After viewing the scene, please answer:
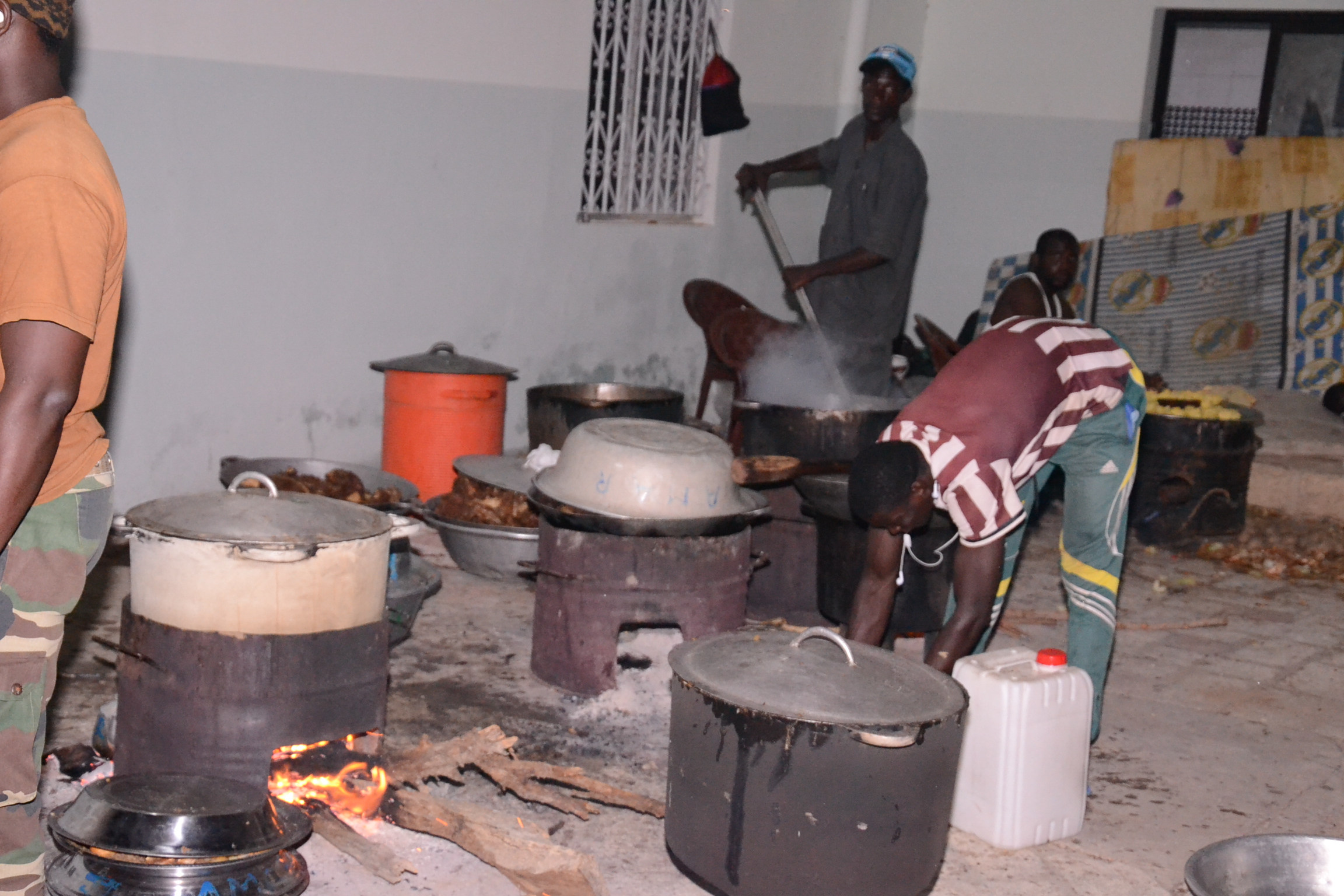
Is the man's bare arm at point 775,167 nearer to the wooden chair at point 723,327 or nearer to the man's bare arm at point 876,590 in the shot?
the wooden chair at point 723,327

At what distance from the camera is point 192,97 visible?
6137 millimetres

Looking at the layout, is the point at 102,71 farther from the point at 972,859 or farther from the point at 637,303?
the point at 972,859

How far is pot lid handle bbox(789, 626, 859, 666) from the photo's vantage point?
323 cm

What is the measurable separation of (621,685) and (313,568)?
169cm

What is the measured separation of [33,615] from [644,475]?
2.33 meters

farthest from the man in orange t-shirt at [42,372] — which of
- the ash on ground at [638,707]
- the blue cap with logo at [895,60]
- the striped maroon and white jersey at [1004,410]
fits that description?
the blue cap with logo at [895,60]

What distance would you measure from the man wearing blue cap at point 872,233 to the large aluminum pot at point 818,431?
1.24 metres

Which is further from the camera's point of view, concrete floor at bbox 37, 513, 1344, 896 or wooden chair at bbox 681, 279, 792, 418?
wooden chair at bbox 681, 279, 792, 418

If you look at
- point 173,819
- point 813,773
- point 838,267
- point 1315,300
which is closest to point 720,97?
point 838,267

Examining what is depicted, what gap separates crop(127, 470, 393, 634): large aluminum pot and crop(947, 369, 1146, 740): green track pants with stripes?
208 cm

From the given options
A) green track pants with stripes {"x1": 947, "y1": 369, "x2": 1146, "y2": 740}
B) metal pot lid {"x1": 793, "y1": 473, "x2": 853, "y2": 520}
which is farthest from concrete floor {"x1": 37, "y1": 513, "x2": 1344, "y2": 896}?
metal pot lid {"x1": 793, "y1": 473, "x2": 853, "y2": 520}

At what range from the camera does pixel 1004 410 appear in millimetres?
3826

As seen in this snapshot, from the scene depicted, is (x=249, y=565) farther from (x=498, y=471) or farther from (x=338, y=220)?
(x=338, y=220)

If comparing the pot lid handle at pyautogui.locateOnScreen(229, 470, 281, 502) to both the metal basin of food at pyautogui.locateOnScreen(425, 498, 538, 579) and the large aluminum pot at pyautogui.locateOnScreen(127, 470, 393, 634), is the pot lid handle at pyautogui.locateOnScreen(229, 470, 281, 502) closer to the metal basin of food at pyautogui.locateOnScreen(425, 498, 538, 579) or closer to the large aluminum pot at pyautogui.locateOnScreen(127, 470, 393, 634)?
the large aluminum pot at pyautogui.locateOnScreen(127, 470, 393, 634)
